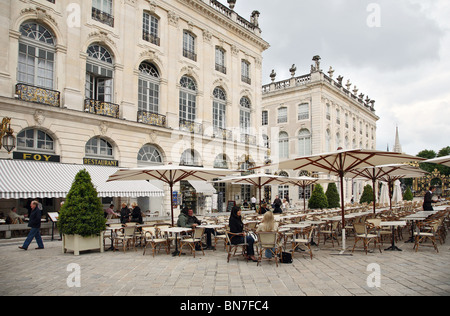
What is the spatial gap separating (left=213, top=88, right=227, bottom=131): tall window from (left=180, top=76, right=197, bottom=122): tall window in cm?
191

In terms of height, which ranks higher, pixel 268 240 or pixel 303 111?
pixel 303 111

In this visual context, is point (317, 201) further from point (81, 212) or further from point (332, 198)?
point (81, 212)

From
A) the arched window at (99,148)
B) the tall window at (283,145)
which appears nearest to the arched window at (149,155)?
the arched window at (99,148)

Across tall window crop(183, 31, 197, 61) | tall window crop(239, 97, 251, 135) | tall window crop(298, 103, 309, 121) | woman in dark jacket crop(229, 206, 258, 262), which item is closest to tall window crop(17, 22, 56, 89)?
tall window crop(183, 31, 197, 61)

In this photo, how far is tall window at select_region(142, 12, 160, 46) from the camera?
1834 centimetres

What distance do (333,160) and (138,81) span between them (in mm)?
12223

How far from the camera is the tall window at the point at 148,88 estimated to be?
713 inches

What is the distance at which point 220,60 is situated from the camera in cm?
2336

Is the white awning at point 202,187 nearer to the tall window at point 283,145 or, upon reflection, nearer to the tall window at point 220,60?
the tall window at point 220,60

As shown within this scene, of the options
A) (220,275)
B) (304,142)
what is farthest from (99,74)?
(304,142)

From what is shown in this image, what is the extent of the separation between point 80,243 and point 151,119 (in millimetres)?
10251

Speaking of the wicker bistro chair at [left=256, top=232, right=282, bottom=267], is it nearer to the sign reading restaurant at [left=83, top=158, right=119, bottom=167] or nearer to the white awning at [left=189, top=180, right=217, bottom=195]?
the sign reading restaurant at [left=83, top=158, right=119, bottom=167]

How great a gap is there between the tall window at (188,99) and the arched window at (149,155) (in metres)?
2.82
